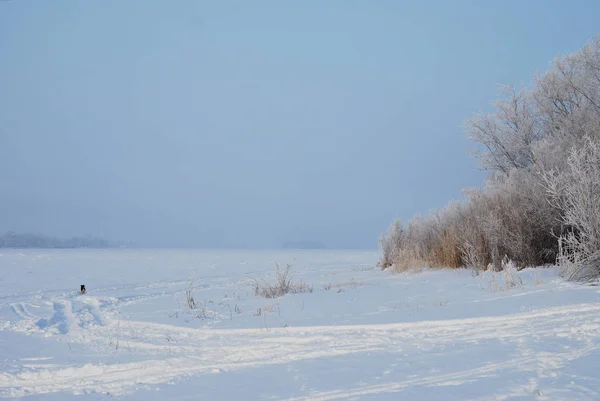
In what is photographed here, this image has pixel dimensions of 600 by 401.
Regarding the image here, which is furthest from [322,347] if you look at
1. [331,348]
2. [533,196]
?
[533,196]

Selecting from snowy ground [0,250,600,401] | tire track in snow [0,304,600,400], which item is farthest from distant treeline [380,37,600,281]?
tire track in snow [0,304,600,400]

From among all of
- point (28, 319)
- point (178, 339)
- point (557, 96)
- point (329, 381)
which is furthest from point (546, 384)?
point (557, 96)

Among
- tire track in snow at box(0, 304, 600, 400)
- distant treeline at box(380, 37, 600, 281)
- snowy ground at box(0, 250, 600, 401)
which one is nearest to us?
snowy ground at box(0, 250, 600, 401)

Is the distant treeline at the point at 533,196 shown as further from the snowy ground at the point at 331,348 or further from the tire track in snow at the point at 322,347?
the tire track in snow at the point at 322,347

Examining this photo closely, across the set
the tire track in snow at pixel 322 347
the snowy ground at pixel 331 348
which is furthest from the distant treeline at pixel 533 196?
the tire track in snow at pixel 322 347

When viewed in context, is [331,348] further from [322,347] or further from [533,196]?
[533,196]

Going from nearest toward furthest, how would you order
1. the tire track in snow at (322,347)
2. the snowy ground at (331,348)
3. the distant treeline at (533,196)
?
the snowy ground at (331,348) → the tire track in snow at (322,347) → the distant treeline at (533,196)

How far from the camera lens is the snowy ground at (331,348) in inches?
134

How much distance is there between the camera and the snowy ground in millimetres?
3400

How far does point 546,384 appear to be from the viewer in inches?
121

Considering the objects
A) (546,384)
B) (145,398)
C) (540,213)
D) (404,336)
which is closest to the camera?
(546,384)

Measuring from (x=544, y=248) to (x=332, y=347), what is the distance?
24.3 feet

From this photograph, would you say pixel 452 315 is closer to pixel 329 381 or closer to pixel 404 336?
pixel 404 336

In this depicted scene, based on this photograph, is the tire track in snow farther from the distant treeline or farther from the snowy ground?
the distant treeline
